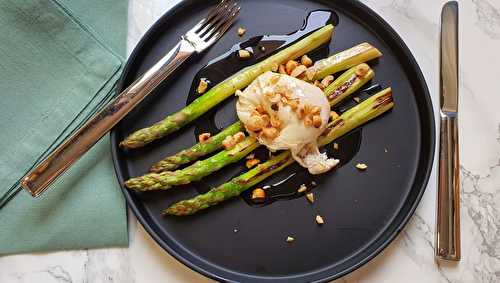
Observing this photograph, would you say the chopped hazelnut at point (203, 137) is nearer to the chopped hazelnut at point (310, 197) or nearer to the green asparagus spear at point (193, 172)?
the green asparagus spear at point (193, 172)

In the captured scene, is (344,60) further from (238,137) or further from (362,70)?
(238,137)

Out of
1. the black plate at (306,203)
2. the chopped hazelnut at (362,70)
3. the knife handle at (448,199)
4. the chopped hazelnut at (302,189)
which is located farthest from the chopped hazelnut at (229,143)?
the knife handle at (448,199)

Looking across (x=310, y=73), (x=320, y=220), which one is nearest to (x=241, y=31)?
(x=310, y=73)

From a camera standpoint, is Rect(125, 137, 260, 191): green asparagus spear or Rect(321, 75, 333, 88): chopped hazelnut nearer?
Rect(125, 137, 260, 191): green asparagus spear

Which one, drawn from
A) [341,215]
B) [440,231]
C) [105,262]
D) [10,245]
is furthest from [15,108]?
[440,231]

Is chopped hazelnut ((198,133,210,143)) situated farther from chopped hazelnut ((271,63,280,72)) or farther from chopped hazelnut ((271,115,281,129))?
chopped hazelnut ((271,63,280,72))

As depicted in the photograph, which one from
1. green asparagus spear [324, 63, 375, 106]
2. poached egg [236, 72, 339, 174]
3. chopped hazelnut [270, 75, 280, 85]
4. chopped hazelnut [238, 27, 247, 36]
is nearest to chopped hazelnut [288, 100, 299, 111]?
poached egg [236, 72, 339, 174]

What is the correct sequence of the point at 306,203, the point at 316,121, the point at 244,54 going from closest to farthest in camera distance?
the point at 316,121 → the point at 306,203 → the point at 244,54
